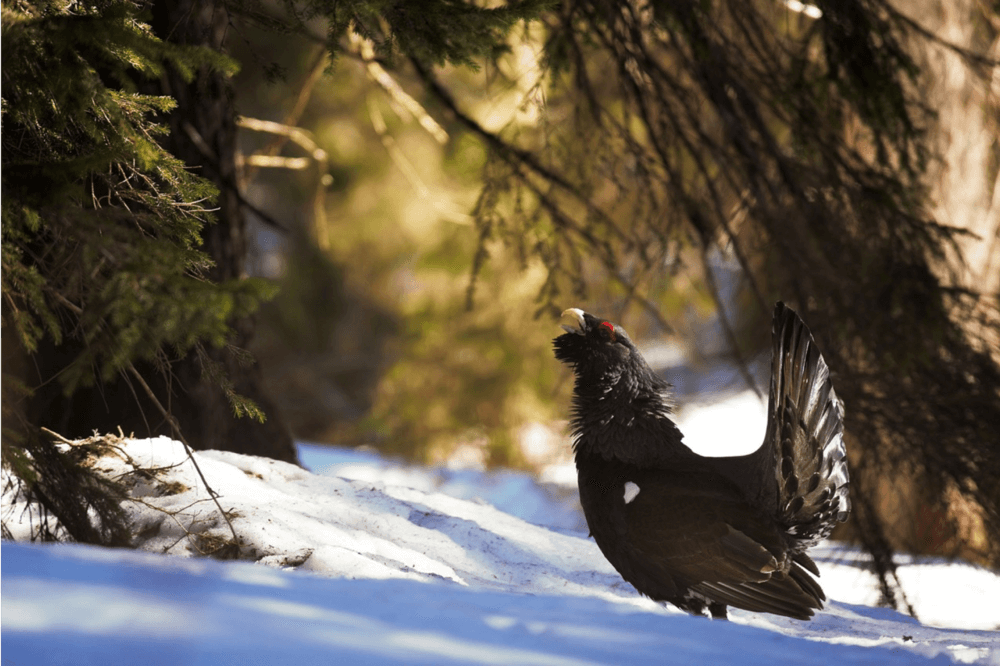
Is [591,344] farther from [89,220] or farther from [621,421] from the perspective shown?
[89,220]

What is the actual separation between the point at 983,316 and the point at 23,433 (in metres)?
4.04

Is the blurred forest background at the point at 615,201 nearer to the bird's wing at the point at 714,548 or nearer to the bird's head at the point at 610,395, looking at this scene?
the bird's head at the point at 610,395

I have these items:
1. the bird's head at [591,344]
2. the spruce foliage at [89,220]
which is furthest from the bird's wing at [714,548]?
Answer: the spruce foliage at [89,220]

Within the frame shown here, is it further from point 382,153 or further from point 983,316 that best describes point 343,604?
Answer: point 382,153

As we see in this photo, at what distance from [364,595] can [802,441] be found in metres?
1.62

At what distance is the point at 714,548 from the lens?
269 centimetres

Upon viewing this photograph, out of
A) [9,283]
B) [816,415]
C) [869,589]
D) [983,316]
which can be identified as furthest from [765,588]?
[9,283]

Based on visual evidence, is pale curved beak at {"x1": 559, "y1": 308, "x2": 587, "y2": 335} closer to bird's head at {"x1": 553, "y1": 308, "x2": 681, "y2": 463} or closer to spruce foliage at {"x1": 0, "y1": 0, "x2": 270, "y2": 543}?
bird's head at {"x1": 553, "y1": 308, "x2": 681, "y2": 463}

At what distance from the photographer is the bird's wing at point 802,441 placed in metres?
2.60

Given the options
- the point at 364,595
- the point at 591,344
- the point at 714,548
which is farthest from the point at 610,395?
the point at 364,595

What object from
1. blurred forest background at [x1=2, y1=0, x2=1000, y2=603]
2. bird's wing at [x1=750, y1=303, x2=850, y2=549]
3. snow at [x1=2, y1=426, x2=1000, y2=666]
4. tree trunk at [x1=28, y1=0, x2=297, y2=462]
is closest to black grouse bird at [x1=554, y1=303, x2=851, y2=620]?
bird's wing at [x1=750, y1=303, x2=850, y2=549]

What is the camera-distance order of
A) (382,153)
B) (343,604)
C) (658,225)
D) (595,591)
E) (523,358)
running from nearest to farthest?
(343,604) < (595,591) < (658,225) < (523,358) < (382,153)

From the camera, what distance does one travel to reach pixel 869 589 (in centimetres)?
409

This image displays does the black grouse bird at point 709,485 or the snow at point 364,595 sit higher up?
the black grouse bird at point 709,485
